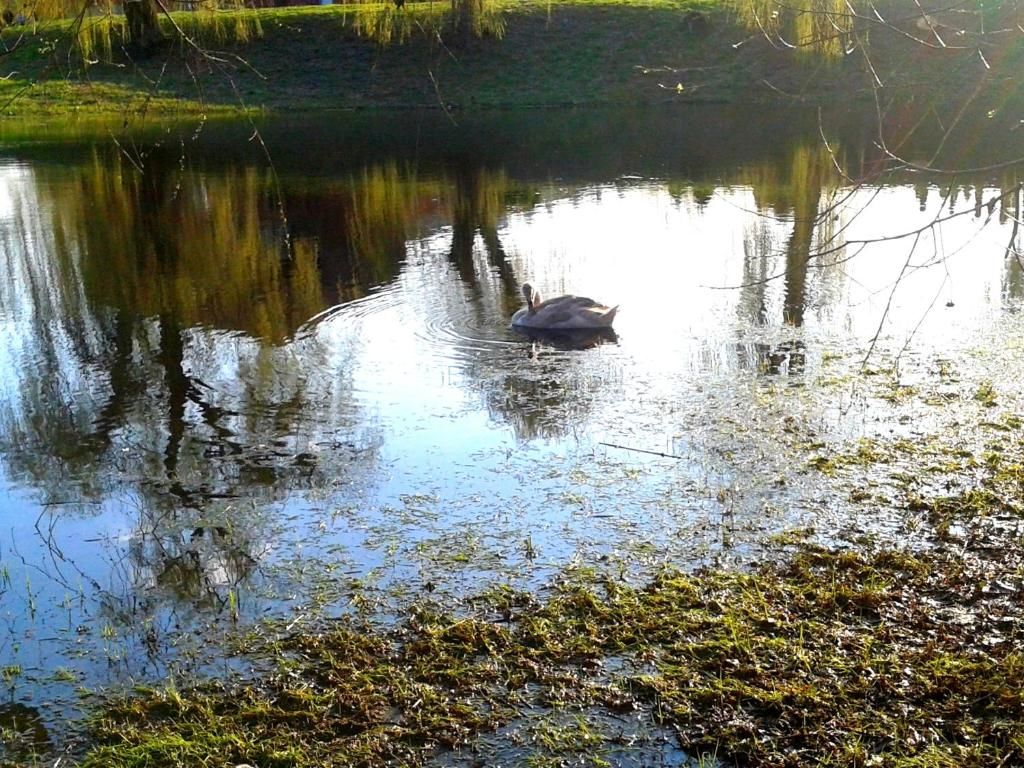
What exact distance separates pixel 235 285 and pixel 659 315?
474cm

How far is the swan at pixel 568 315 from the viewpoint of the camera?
34.2 feet

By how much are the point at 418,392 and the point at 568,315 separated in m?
2.07

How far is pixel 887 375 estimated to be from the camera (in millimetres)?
8859

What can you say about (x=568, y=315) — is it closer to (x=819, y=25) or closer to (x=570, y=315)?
(x=570, y=315)

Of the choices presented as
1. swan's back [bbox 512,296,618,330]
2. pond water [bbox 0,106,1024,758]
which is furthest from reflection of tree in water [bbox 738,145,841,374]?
swan's back [bbox 512,296,618,330]

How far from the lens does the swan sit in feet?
34.2

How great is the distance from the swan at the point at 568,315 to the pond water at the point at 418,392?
24 centimetres

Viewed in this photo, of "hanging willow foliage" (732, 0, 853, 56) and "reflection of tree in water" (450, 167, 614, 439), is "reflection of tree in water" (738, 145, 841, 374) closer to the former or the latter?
"hanging willow foliage" (732, 0, 853, 56)

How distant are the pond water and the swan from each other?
24cm

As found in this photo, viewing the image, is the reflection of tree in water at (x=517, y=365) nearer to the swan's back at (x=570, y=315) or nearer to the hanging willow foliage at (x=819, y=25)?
the swan's back at (x=570, y=315)

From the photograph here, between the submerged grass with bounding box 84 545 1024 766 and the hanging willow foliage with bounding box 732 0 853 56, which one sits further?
the hanging willow foliage with bounding box 732 0 853 56

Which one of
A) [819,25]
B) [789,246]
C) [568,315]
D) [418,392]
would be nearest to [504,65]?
[789,246]

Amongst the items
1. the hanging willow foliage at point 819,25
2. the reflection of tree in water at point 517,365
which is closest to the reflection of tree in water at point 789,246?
the hanging willow foliage at point 819,25

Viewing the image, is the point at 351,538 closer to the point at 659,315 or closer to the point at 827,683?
the point at 827,683
